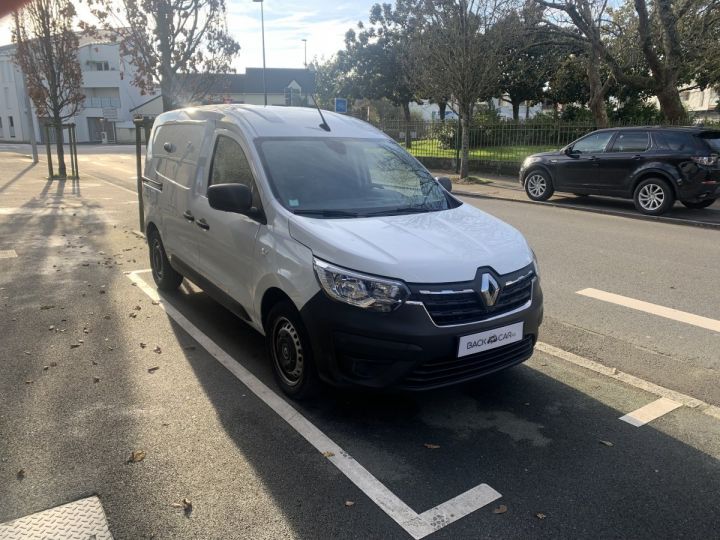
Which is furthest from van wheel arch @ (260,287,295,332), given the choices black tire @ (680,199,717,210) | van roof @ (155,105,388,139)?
black tire @ (680,199,717,210)

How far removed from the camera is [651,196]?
39.1 ft

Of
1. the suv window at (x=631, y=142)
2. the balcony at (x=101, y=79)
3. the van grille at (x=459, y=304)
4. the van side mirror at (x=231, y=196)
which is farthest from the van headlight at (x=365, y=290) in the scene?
the balcony at (x=101, y=79)

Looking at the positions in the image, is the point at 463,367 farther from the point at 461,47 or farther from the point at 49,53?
the point at 49,53

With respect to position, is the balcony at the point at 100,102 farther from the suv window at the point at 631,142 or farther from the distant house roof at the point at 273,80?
the suv window at the point at 631,142

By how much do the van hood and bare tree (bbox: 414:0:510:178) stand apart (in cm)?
1528

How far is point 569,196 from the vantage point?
15125 mm

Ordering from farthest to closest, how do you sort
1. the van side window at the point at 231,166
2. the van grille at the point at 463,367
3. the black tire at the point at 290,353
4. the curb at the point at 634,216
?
1. the curb at the point at 634,216
2. the van side window at the point at 231,166
3. the black tire at the point at 290,353
4. the van grille at the point at 463,367

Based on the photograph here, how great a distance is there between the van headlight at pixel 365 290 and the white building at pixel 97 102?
65.2 meters

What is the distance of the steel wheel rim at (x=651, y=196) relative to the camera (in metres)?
11.8

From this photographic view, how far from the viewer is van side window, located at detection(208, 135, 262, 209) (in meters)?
4.28

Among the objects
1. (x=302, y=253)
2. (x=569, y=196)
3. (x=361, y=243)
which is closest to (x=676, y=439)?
(x=361, y=243)

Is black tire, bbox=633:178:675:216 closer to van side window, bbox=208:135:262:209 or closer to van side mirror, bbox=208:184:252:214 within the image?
van side window, bbox=208:135:262:209

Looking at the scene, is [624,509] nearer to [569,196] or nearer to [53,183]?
[569,196]

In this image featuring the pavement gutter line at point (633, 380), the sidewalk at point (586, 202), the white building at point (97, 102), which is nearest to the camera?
the pavement gutter line at point (633, 380)
